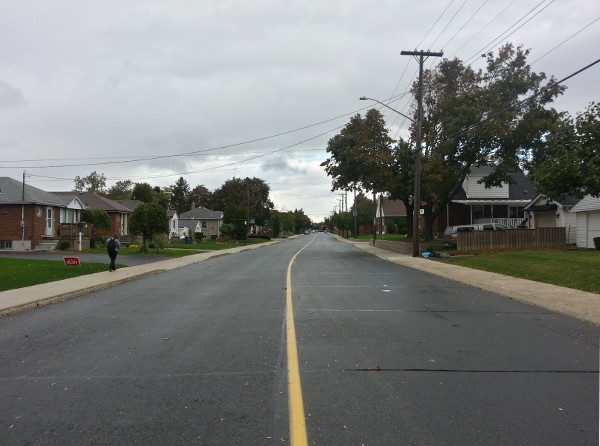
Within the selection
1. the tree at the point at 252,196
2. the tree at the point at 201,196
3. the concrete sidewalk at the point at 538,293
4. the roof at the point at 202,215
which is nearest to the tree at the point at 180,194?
the tree at the point at 201,196

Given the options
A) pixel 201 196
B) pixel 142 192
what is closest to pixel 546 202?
pixel 142 192

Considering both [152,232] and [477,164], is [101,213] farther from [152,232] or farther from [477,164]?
[477,164]

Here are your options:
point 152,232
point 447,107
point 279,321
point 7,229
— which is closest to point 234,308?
point 279,321

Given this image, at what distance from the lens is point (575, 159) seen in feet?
68.0

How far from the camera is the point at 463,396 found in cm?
492

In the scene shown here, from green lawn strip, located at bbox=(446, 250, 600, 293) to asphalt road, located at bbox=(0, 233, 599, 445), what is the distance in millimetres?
5105

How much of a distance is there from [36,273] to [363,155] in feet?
73.6

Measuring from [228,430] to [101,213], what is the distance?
136ft

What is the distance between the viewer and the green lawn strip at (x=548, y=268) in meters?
14.3

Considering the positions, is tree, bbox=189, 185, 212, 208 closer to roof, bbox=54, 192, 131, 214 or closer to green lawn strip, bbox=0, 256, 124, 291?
roof, bbox=54, 192, 131, 214

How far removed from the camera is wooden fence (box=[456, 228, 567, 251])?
91.6 ft

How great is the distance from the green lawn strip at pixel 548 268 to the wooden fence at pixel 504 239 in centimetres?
442

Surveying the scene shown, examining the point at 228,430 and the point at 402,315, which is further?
the point at 402,315

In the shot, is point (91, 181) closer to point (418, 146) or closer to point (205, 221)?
point (205, 221)
